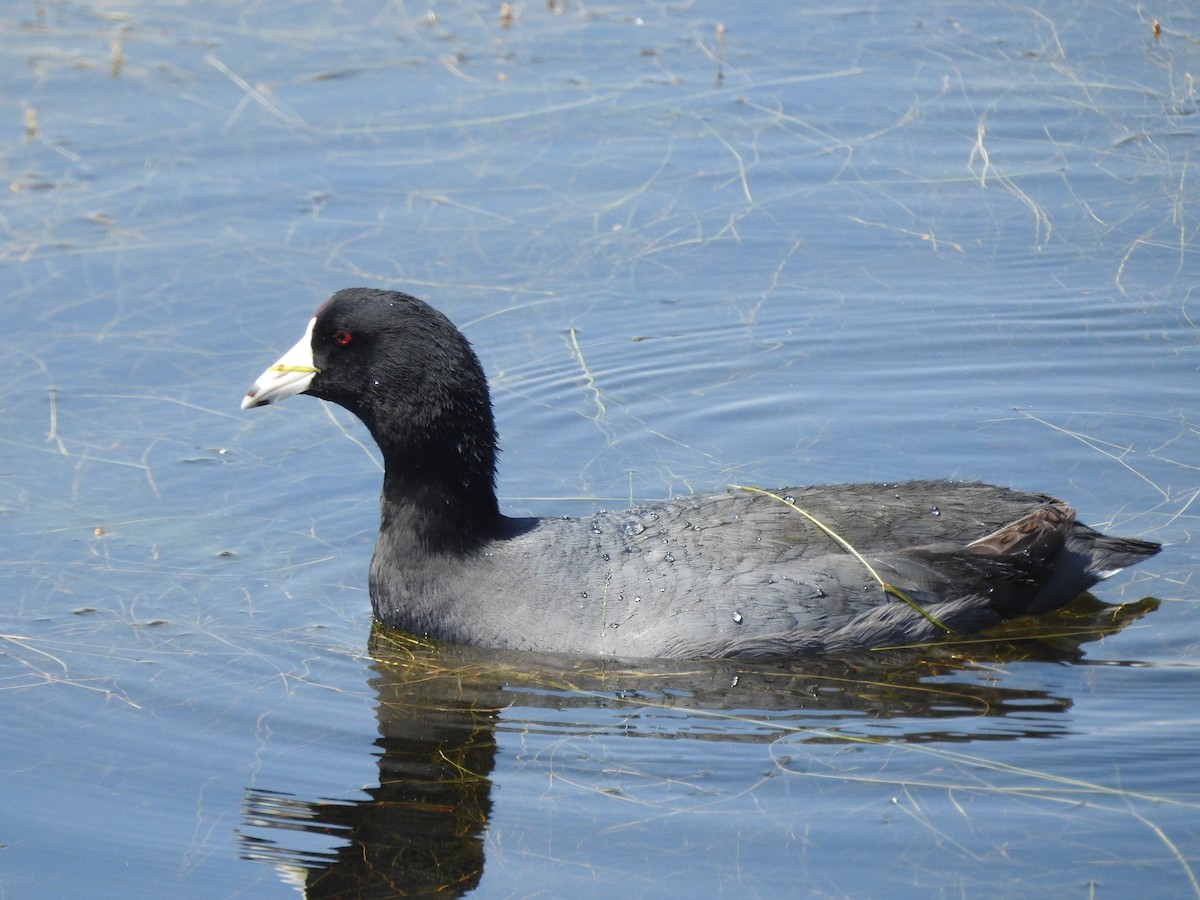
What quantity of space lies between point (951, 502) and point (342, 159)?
5.26 meters

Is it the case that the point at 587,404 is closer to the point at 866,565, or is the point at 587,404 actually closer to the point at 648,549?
the point at 648,549

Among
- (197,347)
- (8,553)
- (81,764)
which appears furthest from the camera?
(197,347)

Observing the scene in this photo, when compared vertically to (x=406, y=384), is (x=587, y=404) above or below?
below

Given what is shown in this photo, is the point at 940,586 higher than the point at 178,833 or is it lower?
higher

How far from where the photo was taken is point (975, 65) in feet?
34.9

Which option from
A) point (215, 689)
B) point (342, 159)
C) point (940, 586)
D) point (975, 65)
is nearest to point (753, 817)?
point (940, 586)

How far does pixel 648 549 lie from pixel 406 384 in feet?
3.45

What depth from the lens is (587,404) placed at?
763 cm

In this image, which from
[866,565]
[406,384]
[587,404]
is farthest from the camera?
[587,404]

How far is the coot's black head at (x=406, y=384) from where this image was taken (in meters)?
5.88

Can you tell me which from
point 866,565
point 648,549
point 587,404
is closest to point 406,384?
point 648,549

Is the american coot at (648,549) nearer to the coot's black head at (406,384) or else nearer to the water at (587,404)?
the coot's black head at (406,384)

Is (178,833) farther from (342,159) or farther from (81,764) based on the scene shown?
(342,159)

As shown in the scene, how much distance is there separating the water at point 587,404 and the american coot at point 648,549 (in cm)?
14
